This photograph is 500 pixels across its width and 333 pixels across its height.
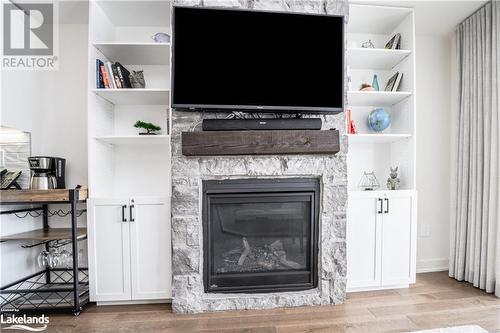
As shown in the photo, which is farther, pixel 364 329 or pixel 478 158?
pixel 478 158

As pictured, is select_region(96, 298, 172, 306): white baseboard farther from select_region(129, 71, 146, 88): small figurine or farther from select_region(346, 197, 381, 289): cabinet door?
select_region(129, 71, 146, 88): small figurine

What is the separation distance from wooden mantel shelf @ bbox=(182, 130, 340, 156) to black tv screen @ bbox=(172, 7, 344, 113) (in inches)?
7.5

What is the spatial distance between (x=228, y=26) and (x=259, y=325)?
2.15 metres

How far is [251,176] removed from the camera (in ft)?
6.63

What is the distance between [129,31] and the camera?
8.14ft

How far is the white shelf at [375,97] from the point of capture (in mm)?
2320

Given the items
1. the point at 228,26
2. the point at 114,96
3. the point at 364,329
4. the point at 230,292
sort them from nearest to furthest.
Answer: the point at 364,329
the point at 228,26
the point at 230,292
the point at 114,96

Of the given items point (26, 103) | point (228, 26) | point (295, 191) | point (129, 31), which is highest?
point (129, 31)

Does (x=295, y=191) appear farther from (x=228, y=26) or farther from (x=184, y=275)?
(x=228, y=26)

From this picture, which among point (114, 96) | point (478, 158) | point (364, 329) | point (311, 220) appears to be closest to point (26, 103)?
point (114, 96)

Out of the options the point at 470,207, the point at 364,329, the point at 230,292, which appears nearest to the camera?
the point at 364,329

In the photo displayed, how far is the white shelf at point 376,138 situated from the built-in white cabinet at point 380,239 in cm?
50

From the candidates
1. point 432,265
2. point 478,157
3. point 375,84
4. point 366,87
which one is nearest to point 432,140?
point 478,157

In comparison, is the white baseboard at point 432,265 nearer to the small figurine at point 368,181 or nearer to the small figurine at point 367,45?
the small figurine at point 368,181
